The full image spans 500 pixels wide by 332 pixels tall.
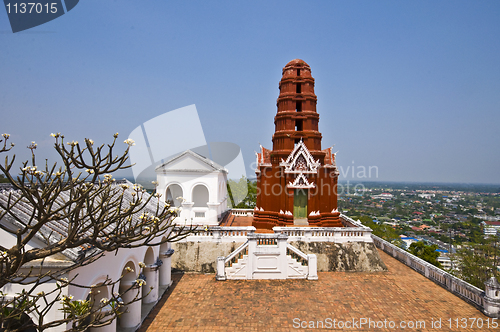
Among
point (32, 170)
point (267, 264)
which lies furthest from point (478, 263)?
point (32, 170)

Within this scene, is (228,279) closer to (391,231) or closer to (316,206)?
(316,206)

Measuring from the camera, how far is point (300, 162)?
1906 cm

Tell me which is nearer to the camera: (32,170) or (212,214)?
(32,170)

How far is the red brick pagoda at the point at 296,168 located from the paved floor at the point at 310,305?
5.47 m

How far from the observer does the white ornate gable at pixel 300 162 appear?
18.9 m

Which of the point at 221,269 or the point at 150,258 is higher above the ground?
the point at 150,258

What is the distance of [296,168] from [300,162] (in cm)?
53

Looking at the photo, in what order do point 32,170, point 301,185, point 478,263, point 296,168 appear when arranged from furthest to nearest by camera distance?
A: point 478,263 < point 296,168 < point 301,185 < point 32,170

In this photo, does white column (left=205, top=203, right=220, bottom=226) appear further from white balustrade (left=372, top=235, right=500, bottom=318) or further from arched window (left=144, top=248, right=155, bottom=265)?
white balustrade (left=372, top=235, right=500, bottom=318)

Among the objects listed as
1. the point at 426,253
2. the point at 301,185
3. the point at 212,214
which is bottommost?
the point at 426,253

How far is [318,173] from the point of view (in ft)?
63.6

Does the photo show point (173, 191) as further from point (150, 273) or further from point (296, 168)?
point (150, 273)

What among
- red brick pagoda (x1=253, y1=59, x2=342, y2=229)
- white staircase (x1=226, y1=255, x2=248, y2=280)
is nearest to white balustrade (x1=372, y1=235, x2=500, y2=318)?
red brick pagoda (x1=253, y1=59, x2=342, y2=229)

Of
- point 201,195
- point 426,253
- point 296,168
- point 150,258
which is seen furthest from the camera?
point 201,195
